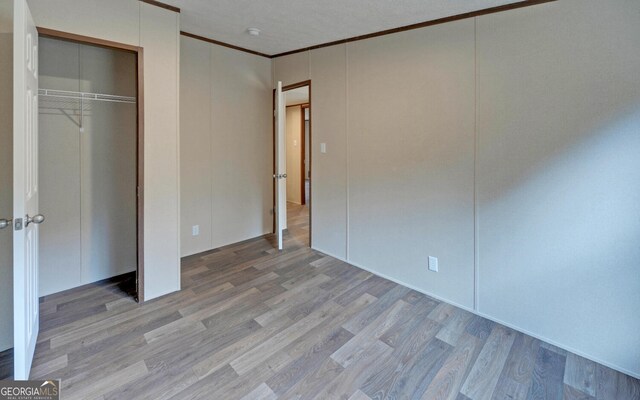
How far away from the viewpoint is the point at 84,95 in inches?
104

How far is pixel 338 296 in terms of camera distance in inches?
108

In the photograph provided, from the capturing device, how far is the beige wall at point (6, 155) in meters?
1.82

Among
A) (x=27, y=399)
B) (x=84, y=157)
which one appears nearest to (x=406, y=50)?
(x=84, y=157)

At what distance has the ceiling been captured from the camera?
2422 mm

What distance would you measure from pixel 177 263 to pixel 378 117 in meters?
2.39

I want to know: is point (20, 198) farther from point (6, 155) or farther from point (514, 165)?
point (514, 165)

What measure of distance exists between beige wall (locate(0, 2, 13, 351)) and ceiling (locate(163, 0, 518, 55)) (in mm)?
1097

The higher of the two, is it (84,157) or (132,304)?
(84,157)

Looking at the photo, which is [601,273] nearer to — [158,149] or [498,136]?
[498,136]

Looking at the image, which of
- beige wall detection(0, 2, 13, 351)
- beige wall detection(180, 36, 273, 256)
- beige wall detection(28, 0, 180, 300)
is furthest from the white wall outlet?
beige wall detection(0, 2, 13, 351)

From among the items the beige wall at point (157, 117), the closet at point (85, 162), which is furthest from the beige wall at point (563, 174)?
the closet at point (85, 162)

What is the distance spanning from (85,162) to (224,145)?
1.49 metres

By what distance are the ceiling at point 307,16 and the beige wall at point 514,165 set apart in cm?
16

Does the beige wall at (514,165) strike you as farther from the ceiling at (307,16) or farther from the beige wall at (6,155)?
the beige wall at (6,155)
